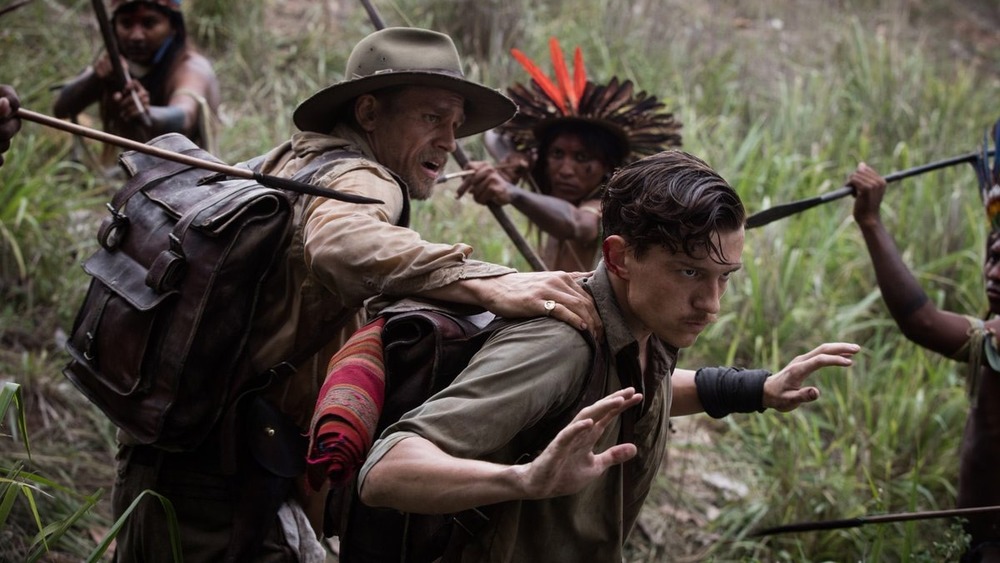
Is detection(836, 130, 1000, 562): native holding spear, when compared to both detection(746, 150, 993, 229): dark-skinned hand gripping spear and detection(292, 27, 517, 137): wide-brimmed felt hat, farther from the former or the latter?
detection(292, 27, 517, 137): wide-brimmed felt hat

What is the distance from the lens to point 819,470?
5.40 m

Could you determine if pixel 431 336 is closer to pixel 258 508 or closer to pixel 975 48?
pixel 258 508

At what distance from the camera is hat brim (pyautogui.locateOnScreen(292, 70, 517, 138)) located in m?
2.87

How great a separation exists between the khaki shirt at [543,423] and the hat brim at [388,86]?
2.45 feet

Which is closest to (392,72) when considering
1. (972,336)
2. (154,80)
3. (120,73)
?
(972,336)

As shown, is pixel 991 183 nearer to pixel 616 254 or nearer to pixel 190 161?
pixel 616 254

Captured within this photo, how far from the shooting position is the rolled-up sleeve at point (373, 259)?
8.05 ft

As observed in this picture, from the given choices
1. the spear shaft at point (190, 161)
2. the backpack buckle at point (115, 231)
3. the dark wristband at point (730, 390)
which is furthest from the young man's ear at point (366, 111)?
the dark wristband at point (730, 390)

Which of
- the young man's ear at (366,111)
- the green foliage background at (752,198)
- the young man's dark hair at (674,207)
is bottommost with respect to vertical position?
the green foliage background at (752,198)

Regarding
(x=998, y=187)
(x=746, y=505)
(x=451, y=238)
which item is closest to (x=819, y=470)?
(x=746, y=505)

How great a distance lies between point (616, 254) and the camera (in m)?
2.46

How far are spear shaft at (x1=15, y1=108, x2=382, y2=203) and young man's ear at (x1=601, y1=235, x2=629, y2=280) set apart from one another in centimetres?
55

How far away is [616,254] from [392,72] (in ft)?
2.65

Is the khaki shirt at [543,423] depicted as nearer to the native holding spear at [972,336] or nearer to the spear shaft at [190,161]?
the spear shaft at [190,161]
